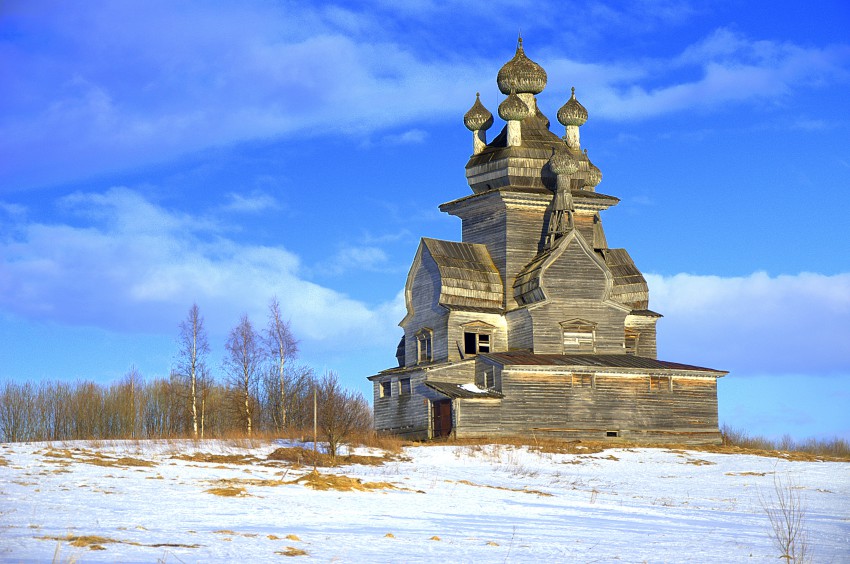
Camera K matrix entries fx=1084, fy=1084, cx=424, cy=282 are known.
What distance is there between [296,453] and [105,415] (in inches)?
1453

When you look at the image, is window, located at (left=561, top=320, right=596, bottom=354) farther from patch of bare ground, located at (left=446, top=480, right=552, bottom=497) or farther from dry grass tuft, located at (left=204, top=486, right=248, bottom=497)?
dry grass tuft, located at (left=204, top=486, right=248, bottom=497)

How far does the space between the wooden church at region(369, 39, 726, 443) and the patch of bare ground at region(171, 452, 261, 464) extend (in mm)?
11873

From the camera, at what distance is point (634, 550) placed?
16.6m

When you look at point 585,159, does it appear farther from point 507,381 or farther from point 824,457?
point 824,457

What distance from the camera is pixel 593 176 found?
178 ft

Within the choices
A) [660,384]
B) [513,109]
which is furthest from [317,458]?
[513,109]

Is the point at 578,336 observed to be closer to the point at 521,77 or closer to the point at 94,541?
the point at 521,77

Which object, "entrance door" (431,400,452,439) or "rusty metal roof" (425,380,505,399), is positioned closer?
"rusty metal roof" (425,380,505,399)

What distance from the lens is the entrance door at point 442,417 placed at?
149 feet

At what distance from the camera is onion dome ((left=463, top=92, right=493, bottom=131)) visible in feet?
177

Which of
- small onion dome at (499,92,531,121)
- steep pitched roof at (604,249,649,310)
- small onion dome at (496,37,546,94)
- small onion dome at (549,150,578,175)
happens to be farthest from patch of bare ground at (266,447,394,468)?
small onion dome at (496,37,546,94)

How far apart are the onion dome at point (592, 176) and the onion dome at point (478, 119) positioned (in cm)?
546

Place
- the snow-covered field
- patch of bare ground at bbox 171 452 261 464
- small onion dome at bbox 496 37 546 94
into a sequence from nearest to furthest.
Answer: the snow-covered field → patch of bare ground at bbox 171 452 261 464 → small onion dome at bbox 496 37 546 94

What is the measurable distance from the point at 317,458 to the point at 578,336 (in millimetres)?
18430
